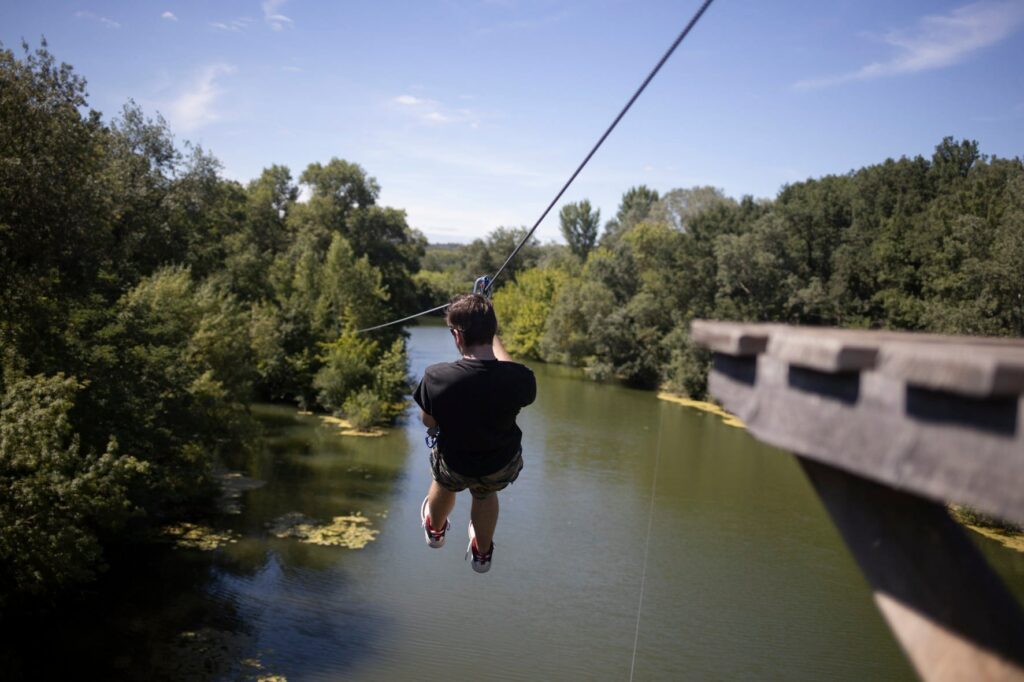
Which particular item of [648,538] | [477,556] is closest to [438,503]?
[477,556]

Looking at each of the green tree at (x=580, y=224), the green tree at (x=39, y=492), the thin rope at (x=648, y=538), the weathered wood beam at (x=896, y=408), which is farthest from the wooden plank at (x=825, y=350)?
the green tree at (x=580, y=224)

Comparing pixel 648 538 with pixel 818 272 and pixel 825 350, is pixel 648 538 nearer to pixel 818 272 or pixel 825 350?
pixel 825 350

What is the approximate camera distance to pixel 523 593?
43.8 feet

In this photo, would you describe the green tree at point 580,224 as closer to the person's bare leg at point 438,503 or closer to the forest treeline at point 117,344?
the forest treeline at point 117,344

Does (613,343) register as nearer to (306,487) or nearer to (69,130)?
(306,487)

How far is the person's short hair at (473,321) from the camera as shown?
3372 mm

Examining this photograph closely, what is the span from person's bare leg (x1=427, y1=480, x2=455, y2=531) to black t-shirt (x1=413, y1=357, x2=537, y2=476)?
1.63ft

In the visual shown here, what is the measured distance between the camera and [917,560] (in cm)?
115

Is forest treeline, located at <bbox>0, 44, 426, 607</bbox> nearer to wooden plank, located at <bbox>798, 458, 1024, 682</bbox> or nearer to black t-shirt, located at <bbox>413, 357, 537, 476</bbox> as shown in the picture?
black t-shirt, located at <bbox>413, 357, 537, 476</bbox>

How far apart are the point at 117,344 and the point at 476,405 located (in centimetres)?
1217

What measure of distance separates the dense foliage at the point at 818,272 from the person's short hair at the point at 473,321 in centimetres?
2010

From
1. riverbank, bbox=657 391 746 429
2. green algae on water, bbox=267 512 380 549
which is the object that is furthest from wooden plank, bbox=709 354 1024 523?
riverbank, bbox=657 391 746 429

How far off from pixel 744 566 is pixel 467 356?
13235 millimetres

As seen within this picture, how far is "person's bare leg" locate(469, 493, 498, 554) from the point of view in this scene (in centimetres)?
390
